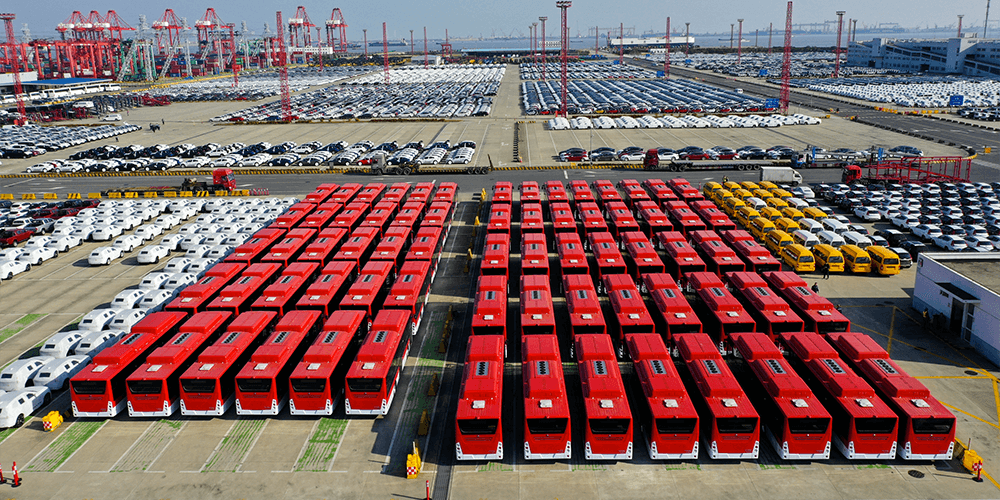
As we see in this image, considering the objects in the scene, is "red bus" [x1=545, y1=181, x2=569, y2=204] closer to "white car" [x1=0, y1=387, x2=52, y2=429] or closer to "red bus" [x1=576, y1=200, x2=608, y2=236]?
"red bus" [x1=576, y1=200, x2=608, y2=236]

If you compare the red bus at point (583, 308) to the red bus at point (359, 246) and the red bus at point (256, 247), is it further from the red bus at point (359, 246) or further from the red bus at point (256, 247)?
the red bus at point (256, 247)

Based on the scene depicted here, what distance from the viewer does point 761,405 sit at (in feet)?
76.7

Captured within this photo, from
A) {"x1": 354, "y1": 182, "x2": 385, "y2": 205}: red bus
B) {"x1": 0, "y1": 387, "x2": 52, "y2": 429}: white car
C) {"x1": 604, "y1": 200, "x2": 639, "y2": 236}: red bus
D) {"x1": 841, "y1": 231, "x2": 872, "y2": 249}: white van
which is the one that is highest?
{"x1": 354, "y1": 182, "x2": 385, "y2": 205}: red bus

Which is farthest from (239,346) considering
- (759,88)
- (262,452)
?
(759,88)

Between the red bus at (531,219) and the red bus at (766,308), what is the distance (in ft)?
45.1

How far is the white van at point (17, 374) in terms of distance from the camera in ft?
87.4

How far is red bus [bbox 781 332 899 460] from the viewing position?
2077 cm

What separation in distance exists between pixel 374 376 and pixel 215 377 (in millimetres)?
5834

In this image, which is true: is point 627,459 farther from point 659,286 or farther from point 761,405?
point 659,286

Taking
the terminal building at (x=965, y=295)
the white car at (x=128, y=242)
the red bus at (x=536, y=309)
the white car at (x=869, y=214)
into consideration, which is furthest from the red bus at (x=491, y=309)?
the white car at (x=869, y=214)

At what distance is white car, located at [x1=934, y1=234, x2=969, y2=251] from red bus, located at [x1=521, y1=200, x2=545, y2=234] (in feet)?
88.9

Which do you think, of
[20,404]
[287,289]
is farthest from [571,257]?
[20,404]

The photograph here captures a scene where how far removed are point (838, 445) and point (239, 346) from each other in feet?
73.2

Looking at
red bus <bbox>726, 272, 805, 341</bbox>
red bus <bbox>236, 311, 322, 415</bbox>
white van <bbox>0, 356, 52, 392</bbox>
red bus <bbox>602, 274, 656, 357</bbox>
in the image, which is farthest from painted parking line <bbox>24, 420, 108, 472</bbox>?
red bus <bbox>726, 272, 805, 341</bbox>
